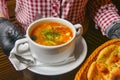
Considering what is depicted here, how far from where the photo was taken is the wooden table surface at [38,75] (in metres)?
0.59

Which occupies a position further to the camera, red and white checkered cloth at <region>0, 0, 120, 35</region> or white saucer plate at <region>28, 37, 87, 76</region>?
red and white checkered cloth at <region>0, 0, 120, 35</region>

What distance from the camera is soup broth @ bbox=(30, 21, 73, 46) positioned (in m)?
0.55

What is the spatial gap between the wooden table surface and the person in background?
4cm

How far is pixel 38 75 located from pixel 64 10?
20 cm

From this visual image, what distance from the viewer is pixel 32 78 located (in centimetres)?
61

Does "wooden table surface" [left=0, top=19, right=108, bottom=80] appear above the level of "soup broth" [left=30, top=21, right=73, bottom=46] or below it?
below

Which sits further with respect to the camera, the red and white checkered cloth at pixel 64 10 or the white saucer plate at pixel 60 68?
the red and white checkered cloth at pixel 64 10

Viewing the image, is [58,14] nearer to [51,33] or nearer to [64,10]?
[64,10]

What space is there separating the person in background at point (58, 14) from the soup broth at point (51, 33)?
73 millimetres

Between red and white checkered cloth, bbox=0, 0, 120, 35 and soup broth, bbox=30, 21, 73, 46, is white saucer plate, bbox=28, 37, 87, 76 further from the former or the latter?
red and white checkered cloth, bbox=0, 0, 120, 35

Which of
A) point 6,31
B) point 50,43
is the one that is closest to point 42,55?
point 50,43

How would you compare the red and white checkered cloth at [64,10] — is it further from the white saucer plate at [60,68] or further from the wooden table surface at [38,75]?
the white saucer plate at [60,68]

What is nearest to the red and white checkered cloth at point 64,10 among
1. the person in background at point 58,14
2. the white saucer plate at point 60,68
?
the person in background at point 58,14

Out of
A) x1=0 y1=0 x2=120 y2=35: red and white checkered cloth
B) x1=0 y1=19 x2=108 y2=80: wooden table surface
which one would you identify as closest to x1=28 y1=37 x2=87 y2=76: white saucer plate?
x1=0 y1=19 x2=108 y2=80: wooden table surface
